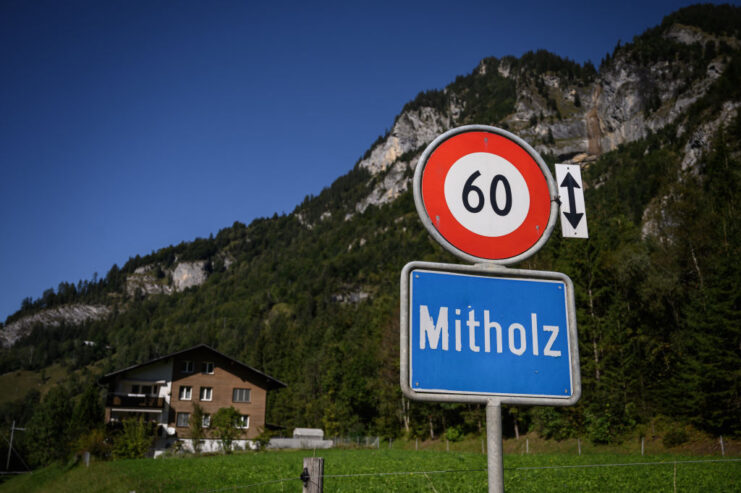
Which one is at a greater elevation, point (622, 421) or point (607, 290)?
point (607, 290)

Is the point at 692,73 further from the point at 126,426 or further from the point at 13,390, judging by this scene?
the point at 13,390

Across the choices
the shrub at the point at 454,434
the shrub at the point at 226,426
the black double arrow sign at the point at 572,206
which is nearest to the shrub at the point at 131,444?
the shrub at the point at 226,426

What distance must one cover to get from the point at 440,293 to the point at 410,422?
190 ft

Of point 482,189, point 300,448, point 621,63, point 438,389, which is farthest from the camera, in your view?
point 621,63

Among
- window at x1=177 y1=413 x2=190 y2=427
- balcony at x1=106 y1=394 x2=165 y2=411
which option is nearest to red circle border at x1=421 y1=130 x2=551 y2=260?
balcony at x1=106 y1=394 x2=165 y2=411

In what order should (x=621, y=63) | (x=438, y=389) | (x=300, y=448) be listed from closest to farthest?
(x=438, y=389) < (x=300, y=448) < (x=621, y=63)

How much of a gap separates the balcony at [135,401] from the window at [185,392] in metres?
1.80

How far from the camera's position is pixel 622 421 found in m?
33.7

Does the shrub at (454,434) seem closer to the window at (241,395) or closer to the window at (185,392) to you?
the window at (241,395)

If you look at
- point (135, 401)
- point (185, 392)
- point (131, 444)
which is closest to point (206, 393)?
point (185, 392)

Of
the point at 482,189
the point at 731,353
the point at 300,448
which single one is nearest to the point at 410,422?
the point at 300,448

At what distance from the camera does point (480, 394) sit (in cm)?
192

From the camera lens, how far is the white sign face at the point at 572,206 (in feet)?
7.78

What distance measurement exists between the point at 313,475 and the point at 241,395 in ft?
169
